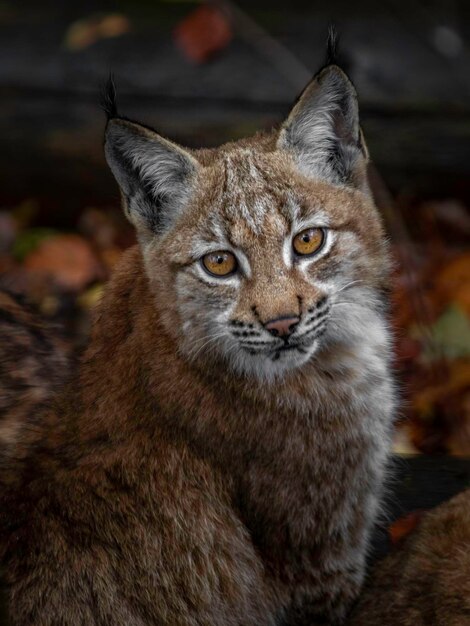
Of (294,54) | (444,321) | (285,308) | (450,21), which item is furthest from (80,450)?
(450,21)

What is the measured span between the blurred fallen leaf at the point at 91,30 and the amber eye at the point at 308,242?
131 inches

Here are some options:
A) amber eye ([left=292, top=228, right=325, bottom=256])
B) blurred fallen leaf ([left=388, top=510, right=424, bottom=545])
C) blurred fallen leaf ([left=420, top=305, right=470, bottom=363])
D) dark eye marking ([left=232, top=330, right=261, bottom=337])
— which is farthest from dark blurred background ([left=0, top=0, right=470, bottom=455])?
dark eye marking ([left=232, top=330, right=261, bottom=337])

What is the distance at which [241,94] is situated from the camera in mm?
6945

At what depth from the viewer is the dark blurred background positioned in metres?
6.85

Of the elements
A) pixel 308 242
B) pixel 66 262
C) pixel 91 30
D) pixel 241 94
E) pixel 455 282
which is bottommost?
pixel 455 282

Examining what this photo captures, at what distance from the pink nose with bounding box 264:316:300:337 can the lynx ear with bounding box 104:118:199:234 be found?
700mm

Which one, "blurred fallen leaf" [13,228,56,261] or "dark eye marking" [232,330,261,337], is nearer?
"dark eye marking" [232,330,261,337]

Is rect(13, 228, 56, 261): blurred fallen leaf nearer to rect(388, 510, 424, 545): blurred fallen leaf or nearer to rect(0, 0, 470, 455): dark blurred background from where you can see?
rect(0, 0, 470, 455): dark blurred background

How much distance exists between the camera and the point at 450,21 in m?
6.99

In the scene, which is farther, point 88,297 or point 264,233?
point 88,297

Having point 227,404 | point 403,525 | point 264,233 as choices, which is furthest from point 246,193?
point 403,525

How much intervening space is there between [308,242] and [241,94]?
286 cm

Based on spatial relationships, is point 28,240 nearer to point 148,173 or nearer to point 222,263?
point 148,173

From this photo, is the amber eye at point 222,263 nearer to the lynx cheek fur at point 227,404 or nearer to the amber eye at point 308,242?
the lynx cheek fur at point 227,404
